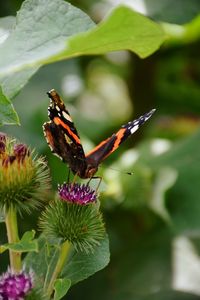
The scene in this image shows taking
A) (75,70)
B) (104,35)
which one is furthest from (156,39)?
(75,70)

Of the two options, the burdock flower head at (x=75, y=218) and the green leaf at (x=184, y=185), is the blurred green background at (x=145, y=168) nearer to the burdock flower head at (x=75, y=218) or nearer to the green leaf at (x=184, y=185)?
the green leaf at (x=184, y=185)

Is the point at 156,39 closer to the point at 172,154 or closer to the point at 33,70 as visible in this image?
the point at 33,70

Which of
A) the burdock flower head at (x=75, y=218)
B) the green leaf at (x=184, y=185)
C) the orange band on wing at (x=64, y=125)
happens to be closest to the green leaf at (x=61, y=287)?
the burdock flower head at (x=75, y=218)

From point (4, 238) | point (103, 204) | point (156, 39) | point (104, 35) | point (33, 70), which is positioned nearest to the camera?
point (104, 35)

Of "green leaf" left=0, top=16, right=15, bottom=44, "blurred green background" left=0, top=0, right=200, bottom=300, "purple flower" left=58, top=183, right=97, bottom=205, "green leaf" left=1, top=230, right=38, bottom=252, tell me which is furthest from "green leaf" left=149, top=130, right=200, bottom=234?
"green leaf" left=1, top=230, right=38, bottom=252

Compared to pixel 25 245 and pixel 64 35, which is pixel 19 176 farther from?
pixel 64 35

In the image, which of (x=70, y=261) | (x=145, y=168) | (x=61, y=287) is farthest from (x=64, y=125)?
(x=145, y=168)
